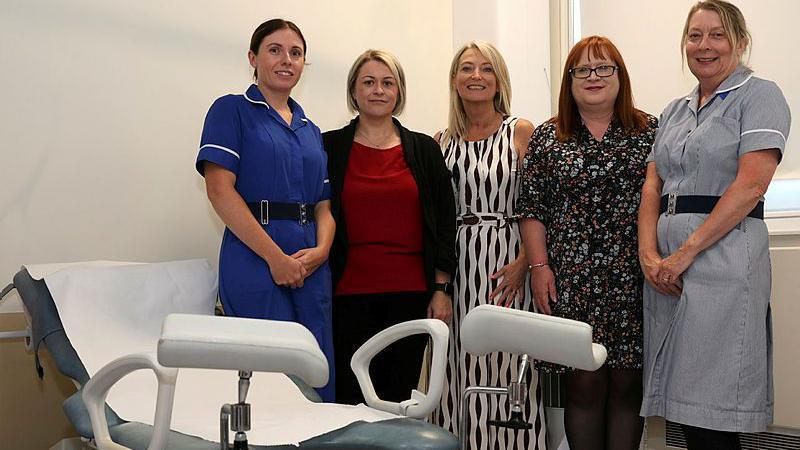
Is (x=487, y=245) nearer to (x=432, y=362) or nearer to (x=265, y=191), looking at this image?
(x=265, y=191)

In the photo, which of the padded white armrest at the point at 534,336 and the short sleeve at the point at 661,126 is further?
the short sleeve at the point at 661,126

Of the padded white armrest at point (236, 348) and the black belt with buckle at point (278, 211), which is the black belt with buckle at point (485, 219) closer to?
the black belt with buckle at point (278, 211)

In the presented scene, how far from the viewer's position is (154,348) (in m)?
2.59

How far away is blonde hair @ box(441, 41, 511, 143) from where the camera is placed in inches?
131

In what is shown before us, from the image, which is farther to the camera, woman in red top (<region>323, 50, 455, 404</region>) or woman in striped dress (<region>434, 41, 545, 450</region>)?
woman in striped dress (<region>434, 41, 545, 450</region>)

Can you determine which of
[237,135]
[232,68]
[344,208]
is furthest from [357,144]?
[232,68]

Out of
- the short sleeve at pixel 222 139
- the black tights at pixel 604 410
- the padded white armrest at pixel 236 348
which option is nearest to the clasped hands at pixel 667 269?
the black tights at pixel 604 410

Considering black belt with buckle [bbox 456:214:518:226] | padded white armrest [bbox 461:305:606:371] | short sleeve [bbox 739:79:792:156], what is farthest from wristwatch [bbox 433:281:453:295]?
padded white armrest [bbox 461:305:606:371]

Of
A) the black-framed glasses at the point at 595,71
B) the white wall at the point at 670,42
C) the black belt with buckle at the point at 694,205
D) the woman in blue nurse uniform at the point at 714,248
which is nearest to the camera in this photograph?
the woman in blue nurse uniform at the point at 714,248

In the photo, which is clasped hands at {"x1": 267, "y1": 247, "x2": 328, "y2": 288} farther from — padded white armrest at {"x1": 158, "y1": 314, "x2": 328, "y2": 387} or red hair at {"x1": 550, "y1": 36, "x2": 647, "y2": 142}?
padded white armrest at {"x1": 158, "y1": 314, "x2": 328, "y2": 387}

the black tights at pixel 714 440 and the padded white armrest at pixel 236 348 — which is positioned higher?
the padded white armrest at pixel 236 348

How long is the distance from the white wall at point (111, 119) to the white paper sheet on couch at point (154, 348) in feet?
1.56

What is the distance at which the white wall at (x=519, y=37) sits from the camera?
4.59 metres

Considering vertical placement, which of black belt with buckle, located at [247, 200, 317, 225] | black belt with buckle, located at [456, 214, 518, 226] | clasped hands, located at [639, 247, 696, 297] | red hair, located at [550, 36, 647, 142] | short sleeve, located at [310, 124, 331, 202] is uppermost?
red hair, located at [550, 36, 647, 142]
